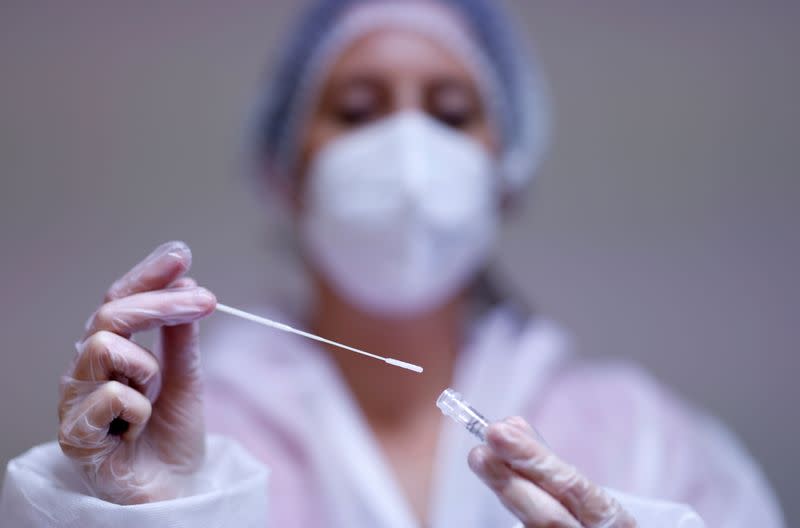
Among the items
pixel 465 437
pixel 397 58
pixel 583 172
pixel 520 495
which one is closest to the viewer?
pixel 520 495

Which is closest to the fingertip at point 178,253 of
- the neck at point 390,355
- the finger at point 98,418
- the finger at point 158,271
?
the finger at point 158,271

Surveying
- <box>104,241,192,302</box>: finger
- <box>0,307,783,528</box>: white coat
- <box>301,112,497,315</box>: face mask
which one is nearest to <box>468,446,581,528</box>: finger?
<box>0,307,783,528</box>: white coat

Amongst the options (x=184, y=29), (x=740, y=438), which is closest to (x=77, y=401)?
(x=184, y=29)

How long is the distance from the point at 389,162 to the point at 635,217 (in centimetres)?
81

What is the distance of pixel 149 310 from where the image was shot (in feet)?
1.98

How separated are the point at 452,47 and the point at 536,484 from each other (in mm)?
821

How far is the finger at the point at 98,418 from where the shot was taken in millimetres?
585

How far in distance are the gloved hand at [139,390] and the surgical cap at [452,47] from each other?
62 centimetres

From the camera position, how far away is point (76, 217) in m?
1.50

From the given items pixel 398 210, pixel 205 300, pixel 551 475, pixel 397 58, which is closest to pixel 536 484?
pixel 551 475

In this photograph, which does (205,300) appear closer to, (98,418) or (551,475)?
(98,418)

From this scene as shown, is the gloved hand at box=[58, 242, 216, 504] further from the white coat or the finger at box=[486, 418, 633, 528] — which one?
the finger at box=[486, 418, 633, 528]

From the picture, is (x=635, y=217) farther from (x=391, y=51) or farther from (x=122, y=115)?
(x=122, y=115)

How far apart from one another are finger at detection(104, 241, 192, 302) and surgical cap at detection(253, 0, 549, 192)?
2.00 ft
